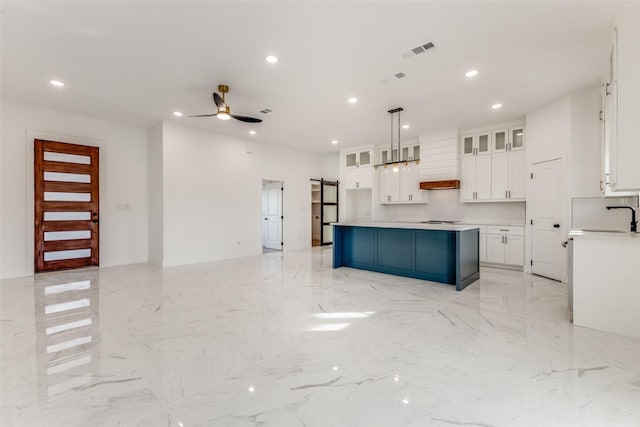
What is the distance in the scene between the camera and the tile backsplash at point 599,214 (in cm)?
423

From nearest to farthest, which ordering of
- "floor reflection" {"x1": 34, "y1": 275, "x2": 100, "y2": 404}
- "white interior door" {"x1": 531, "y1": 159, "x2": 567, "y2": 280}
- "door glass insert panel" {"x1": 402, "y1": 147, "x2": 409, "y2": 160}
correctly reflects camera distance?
"floor reflection" {"x1": 34, "y1": 275, "x2": 100, "y2": 404} < "white interior door" {"x1": 531, "y1": 159, "x2": 567, "y2": 280} < "door glass insert panel" {"x1": 402, "y1": 147, "x2": 409, "y2": 160}

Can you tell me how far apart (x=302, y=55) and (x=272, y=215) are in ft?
19.0

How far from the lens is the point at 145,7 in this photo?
105 inches

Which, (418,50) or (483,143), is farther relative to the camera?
(483,143)

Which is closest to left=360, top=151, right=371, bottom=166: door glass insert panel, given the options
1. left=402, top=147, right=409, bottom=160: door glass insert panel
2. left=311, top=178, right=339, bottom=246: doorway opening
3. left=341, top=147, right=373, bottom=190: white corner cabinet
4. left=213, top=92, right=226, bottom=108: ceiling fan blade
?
left=341, top=147, right=373, bottom=190: white corner cabinet

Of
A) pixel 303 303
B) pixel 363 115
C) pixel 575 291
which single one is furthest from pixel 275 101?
pixel 575 291

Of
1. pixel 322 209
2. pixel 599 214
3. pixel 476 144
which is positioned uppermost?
pixel 476 144

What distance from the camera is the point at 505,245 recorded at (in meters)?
5.70

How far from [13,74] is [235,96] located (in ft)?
9.72

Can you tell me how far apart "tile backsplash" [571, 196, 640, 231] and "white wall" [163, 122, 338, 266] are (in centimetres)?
632

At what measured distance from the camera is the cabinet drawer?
18.1 ft

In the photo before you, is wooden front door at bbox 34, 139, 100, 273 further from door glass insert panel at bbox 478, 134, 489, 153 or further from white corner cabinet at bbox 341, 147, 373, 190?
door glass insert panel at bbox 478, 134, 489, 153

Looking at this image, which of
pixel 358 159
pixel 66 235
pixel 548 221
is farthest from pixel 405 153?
pixel 66 235

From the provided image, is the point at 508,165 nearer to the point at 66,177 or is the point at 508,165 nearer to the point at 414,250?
the point at 414,250
